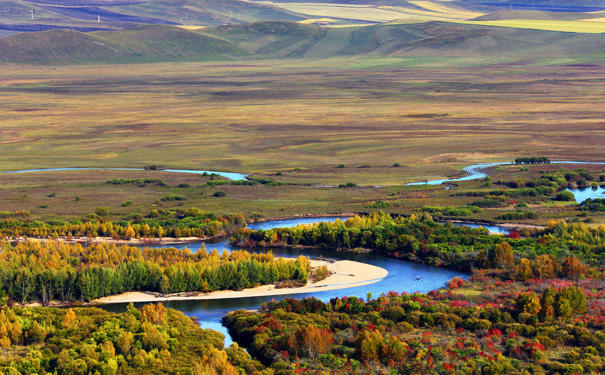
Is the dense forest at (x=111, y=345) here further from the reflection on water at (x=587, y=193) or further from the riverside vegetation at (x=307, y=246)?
the reflection on water at (x=587, y=193)

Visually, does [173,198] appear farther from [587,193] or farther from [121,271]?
[587,193]

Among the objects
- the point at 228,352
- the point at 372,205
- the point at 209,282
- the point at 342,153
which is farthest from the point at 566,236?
the point at 342,153

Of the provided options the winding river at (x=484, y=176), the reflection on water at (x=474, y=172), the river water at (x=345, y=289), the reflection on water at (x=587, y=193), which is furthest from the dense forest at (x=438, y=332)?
the reflection on water at (x=474, y=172)

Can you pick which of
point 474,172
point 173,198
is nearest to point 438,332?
point 173,198

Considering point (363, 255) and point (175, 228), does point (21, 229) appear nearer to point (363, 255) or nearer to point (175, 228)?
point (175, 228)

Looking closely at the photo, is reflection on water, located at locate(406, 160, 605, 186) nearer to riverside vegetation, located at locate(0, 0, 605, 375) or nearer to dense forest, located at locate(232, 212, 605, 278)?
riverside vegetation, located at locate(0, 0, 605, 375)

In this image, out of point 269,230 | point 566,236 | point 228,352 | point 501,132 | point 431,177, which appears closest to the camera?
point 228,352
